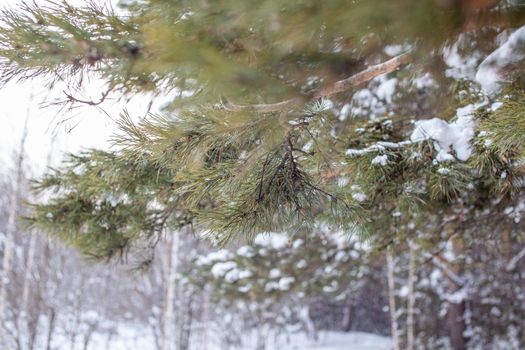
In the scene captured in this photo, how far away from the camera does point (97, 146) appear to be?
9.15 ft

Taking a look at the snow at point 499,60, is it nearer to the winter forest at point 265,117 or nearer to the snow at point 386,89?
the winter forest at point 265,117

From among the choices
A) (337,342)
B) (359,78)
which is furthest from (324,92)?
(337,342)

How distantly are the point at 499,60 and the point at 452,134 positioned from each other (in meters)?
0.43

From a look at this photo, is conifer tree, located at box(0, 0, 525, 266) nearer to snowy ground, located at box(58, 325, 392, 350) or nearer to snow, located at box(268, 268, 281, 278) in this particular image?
snow, located at box(268, 268, 281, 278)

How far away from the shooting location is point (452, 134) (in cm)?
230

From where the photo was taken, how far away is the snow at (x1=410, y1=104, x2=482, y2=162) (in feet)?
7.29

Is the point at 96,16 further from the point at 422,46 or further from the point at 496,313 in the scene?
the point at 496,313

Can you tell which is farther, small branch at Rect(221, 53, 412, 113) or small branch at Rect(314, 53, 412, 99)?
small branch at Rect(314, 53, 412, 99)

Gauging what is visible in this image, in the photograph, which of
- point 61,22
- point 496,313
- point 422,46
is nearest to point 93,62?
point 61,22

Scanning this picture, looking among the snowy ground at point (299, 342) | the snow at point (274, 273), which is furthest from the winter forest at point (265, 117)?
the snowy ground at point (299, 342)

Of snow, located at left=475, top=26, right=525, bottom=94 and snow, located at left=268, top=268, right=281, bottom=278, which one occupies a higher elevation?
snow, located at left=475, top=26, right=525, bottom=94

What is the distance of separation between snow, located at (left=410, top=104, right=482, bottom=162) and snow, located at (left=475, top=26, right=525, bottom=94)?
0.15 m

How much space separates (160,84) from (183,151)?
1.56 ft

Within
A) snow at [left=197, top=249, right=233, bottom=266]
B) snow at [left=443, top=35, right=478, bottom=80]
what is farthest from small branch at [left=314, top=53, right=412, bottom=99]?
snow at [left=197, top=249, right=233, bottom=266]
